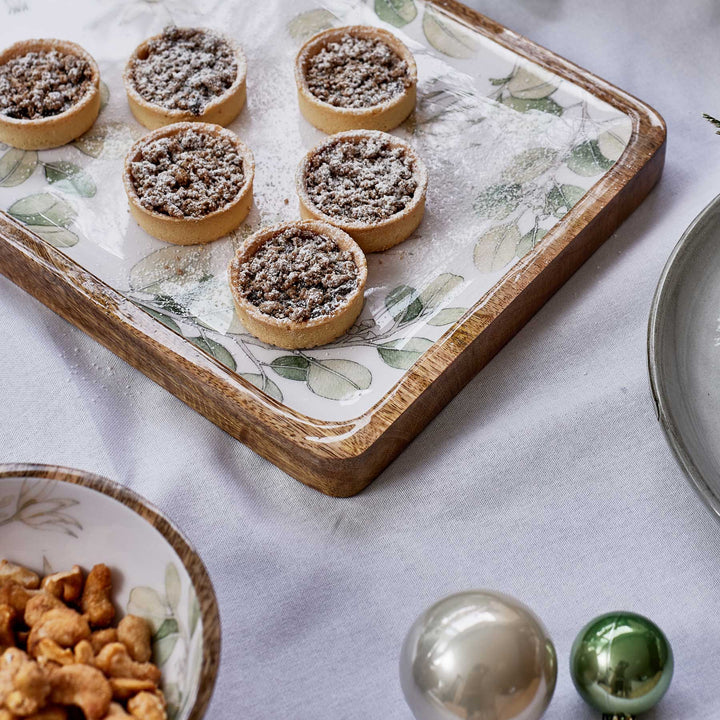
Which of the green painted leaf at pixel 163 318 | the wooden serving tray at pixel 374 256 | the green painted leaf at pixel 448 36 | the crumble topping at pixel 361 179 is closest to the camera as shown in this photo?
the wooden serving tray at pixel 374 256

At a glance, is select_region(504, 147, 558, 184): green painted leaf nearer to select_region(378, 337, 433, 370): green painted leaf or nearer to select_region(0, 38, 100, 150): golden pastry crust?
select_region(378, 337, 433, 370): green painted leaf

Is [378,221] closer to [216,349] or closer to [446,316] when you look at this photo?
[446,316]

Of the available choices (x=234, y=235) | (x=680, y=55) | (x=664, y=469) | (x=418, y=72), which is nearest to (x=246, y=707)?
(x=664, y=469)

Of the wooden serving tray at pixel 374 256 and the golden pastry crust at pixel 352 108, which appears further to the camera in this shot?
the golden pastry crust at pixel 352 108

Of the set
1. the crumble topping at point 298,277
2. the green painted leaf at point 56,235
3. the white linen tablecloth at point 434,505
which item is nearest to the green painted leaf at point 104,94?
the green painted leaf at point 56,235

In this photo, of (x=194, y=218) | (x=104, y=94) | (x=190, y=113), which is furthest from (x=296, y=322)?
(x=104, y=94)

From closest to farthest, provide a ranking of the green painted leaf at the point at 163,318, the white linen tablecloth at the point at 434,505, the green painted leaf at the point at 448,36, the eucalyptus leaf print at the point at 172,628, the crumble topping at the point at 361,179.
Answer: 1. the eucalyptus leaf print at the point at 172,628
2. the white linen tablecloth at the point at 434,505
3. the green painted leaf at the point at 163,318
4. the crumble topping at the point at 361,179
5. the green painted leaf at the point at 448,36

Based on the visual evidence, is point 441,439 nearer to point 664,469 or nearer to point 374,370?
point 374,370

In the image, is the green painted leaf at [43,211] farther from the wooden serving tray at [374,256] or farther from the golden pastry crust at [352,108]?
the golden pastry crust at [352,108]
